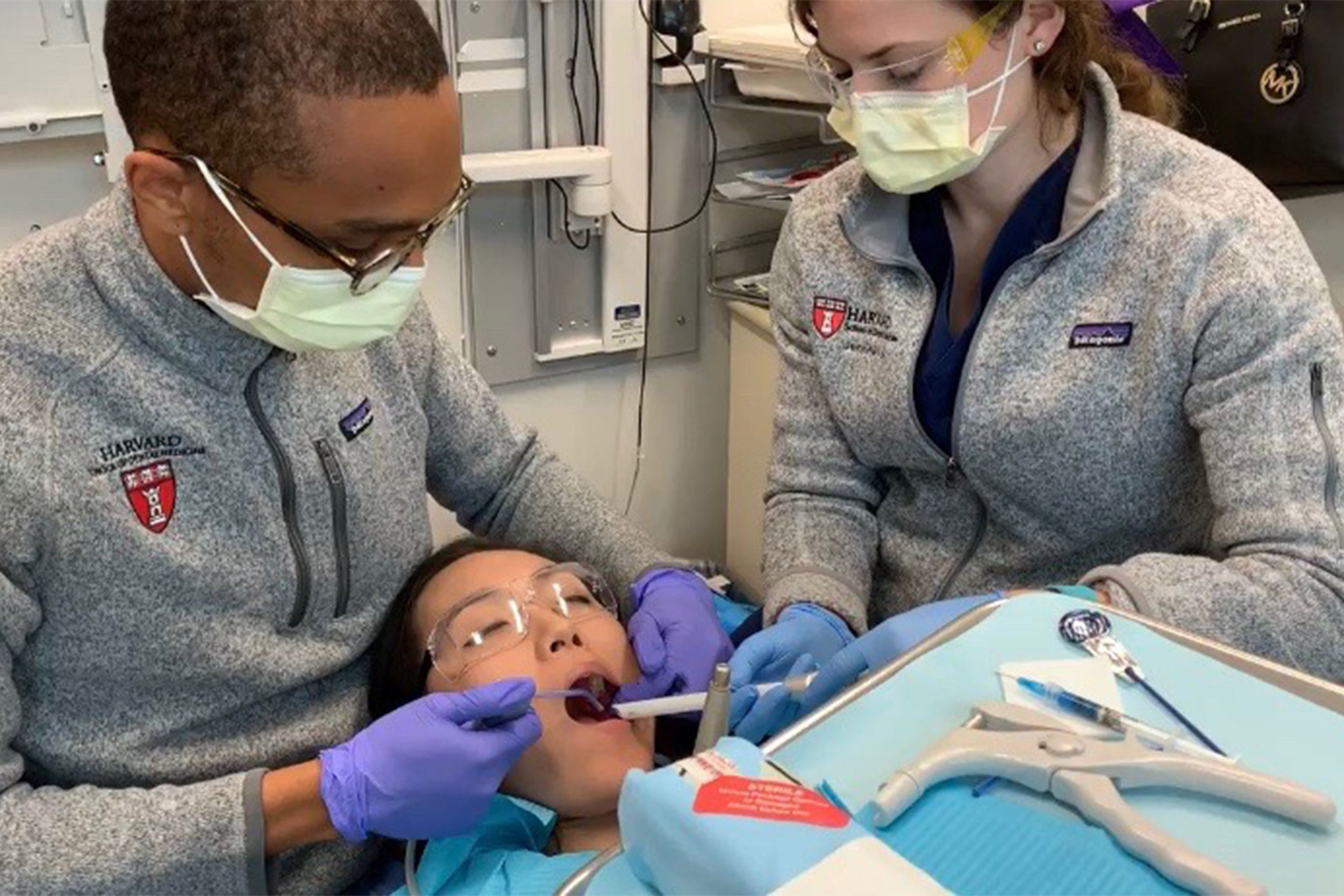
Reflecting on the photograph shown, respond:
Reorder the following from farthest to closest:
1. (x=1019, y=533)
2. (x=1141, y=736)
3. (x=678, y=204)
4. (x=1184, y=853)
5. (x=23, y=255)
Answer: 1. (x=678, y=204)
2. (x=1019, y=533)
3. (x=23, y=255)
4. (x=1141, y=736)
5. (x=1184, y=853)

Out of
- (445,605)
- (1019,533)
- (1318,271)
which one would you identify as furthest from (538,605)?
(1318,271)

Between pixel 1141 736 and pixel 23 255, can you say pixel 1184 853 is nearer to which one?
pixel 1141 736

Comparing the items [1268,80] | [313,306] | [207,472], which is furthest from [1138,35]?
[207,472]

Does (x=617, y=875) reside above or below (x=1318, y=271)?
below

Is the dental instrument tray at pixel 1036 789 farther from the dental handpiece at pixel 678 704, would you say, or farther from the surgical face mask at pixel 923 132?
the surgical face mask at pixel 923 132

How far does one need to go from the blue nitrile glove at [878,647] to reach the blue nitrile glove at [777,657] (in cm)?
3

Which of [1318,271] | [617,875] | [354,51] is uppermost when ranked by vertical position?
[354,51]

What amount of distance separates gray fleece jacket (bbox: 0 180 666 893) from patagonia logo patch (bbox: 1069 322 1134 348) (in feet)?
→ 2.44

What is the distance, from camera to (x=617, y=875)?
0.81 meters

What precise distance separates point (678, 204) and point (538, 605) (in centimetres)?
138

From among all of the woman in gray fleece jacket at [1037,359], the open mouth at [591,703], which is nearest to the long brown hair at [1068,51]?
the woman in gray fleece jacket at [1037,359]

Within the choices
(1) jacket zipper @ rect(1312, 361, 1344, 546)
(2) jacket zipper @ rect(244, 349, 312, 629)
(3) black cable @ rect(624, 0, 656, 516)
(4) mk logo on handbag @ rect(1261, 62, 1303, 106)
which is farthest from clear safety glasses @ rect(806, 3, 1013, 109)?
(3) black cable @ rect(624, 0, 656, 516)

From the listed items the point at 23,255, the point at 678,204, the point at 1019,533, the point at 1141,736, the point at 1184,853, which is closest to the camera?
the point at 1184,853

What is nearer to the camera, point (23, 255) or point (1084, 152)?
point (23, 255)
